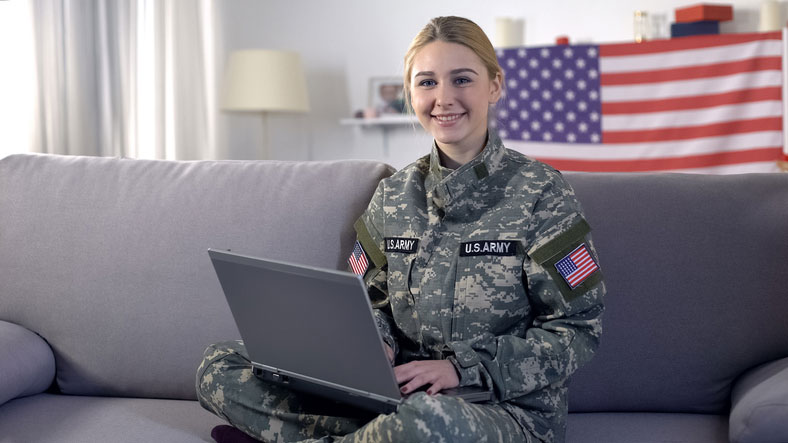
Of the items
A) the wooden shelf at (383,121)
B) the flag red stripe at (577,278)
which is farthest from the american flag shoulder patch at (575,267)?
the wooden shelf at (383,121)

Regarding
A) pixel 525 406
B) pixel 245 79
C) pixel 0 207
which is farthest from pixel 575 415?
pixel 245 79

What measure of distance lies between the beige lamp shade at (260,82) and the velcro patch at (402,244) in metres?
2.48

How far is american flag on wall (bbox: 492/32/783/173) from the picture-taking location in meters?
3.24

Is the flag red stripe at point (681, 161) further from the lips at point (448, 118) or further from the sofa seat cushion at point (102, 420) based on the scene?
the sofa seat cushion at point (102, 420)

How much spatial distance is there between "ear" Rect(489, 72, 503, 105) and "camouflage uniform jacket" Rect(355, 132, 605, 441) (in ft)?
0.28

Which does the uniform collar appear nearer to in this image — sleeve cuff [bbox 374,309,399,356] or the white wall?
sleeve cuff [bbox 374,309,399,356]

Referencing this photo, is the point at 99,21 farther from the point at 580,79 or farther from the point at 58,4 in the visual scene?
the point at 580,79

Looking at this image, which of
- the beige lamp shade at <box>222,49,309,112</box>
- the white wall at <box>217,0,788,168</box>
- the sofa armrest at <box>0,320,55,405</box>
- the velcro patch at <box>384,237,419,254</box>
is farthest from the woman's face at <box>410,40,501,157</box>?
the white wall at <box>217,0,788,168</box>

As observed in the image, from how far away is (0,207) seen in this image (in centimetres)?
177

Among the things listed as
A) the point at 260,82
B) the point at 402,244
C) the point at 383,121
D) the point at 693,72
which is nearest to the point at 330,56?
the point at 383,121

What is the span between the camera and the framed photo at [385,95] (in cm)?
415

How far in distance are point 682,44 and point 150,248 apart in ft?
8.24

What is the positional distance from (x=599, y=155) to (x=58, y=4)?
7.15 ft

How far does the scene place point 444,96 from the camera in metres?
1.41
